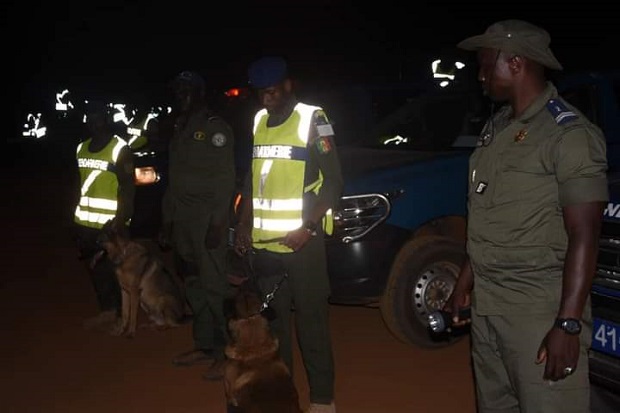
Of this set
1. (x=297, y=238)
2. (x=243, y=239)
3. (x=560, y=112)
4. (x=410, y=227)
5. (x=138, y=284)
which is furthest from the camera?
(x=138, y=284)

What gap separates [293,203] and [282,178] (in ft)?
0.48

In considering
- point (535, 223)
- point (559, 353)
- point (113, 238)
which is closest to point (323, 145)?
point (535, 223)

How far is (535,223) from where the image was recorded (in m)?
2.69

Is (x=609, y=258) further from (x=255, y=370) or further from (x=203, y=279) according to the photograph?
(x=203, y=279)

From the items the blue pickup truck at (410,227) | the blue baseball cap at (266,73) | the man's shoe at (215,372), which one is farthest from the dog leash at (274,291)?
the man's shoe at (215,372)

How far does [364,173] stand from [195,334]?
1.73m

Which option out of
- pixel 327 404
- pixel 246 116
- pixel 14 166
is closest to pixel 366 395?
pixel 327 404

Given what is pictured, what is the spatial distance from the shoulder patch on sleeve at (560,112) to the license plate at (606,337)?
1.27m

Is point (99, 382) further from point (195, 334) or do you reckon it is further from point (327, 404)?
point (327, 404)

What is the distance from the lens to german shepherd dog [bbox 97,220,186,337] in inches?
244

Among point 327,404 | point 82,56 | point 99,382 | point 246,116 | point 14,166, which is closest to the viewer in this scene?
point 327,404

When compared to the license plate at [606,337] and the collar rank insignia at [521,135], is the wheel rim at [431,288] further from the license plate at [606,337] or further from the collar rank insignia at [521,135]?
the collar rank insignia at [521,135]

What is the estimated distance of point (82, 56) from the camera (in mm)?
45656

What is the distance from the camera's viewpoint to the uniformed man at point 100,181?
6.12 metres
